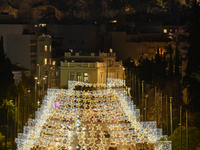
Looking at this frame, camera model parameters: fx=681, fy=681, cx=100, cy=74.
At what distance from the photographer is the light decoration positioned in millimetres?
58250

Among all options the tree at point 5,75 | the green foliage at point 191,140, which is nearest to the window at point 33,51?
the tree at point 5,75

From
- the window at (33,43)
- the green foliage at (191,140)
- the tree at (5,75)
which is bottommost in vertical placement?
the green foliage at (191,140)

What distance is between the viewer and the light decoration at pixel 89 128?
191ft

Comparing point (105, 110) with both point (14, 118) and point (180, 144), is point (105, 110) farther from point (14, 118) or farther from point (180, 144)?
point (180, 144)

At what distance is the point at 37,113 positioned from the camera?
7069cm

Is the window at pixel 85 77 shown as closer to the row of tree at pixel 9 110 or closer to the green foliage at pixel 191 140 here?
the row of tree at pixel 9 110

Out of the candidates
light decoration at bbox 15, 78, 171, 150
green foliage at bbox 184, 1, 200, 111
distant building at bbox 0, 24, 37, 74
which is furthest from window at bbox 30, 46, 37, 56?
green foliage at bbox 184, 1, 200, 111

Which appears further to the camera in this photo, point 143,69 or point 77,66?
point 77,66

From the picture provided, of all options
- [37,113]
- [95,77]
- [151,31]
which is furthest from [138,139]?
[151,31]

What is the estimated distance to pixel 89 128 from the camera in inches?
2879

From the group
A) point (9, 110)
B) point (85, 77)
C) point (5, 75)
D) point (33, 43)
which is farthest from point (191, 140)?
point (85, 77)

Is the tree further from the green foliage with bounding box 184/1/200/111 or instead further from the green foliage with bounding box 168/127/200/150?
the green foliage with bounding box 168/127/200/150

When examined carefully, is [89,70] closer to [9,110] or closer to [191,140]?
[9,110]

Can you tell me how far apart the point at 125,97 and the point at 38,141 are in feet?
86.3
